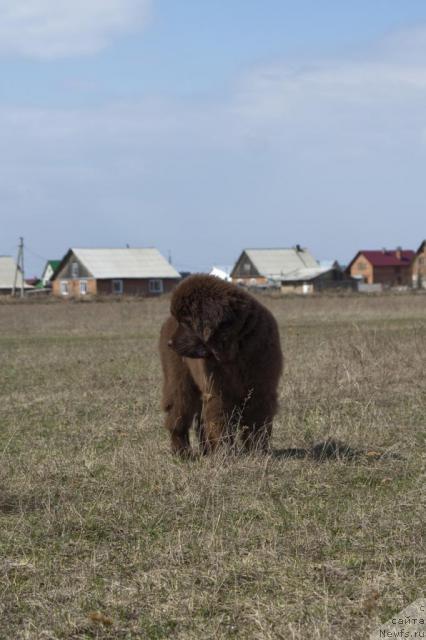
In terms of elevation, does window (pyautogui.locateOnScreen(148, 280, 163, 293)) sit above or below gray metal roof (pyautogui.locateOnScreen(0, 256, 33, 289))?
below

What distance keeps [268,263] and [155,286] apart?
27687 millimetres

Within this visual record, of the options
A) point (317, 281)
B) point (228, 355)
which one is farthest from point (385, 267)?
point (228, 355)

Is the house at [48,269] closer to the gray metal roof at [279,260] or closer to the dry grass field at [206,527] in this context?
the gray metal roof at [279,260]

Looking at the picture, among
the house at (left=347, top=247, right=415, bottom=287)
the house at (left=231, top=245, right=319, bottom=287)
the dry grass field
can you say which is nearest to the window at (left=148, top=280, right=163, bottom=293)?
the house at (left=231, top=245, right=319, bottom=287)

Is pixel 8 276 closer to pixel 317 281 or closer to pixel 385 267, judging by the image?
pixel 317 281

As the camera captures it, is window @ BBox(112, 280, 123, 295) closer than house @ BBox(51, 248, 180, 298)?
No

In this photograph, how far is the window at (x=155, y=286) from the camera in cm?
9400

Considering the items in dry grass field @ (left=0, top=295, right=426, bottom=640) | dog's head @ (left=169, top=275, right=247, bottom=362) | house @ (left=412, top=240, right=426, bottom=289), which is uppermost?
house @ (left=412, top=240, right=426, bottom=289)

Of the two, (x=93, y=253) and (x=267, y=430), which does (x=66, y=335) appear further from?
(x=93, y=253)

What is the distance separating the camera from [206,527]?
597 cm

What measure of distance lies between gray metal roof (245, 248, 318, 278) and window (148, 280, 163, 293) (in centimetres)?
2359

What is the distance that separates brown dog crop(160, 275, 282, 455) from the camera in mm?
7820

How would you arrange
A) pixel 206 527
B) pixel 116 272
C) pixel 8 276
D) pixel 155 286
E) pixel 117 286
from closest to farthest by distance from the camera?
pixel 206 527 < pixel 117 286 < pixel 116 272 < pixel 155 286 < pixel 8 276

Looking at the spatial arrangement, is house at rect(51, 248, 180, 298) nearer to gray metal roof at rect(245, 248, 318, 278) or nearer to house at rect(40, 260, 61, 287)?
gray metal roof at rect(245, 248, 318, 278)
